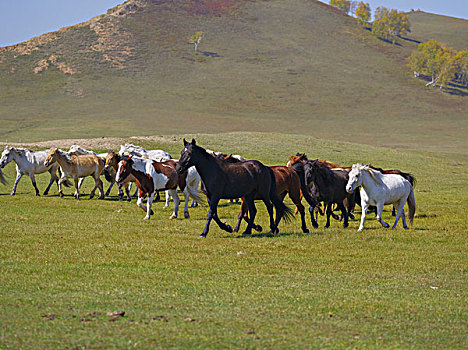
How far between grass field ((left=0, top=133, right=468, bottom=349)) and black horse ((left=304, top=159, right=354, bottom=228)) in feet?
2.52

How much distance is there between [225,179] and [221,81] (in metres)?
105

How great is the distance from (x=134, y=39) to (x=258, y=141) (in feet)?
305

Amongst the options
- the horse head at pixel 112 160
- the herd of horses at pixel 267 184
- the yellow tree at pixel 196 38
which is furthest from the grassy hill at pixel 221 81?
the herd of horses at pixel 267 184

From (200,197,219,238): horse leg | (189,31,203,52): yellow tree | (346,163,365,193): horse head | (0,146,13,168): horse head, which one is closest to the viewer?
(200,197,219,238): horse leg

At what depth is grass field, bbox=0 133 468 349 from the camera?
21.6 ft

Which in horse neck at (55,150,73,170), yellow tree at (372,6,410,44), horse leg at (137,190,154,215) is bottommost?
horse leg at (137,190,154,215)

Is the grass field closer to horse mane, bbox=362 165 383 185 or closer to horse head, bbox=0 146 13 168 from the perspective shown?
horse mane, bbox=362 165 383 185

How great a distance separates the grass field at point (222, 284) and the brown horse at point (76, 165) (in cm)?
481

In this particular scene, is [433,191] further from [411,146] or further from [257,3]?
[257,3]

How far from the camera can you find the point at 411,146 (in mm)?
69875

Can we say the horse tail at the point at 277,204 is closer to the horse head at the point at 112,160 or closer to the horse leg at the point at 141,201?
the horse leg at the point at 141,201

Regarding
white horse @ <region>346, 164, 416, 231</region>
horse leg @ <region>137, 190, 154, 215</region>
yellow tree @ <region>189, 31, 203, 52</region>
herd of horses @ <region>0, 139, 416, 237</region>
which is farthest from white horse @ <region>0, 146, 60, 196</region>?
yellow tree @ <region>189, 31, 203, 52</region>

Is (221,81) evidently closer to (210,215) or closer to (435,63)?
(435,63)

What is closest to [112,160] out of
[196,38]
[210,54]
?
[210,54]
